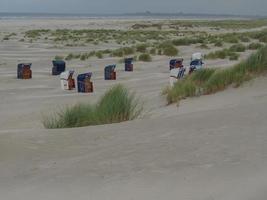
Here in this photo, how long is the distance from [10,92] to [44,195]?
11.0 meters

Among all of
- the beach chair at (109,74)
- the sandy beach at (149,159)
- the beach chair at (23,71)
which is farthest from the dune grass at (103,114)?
the beach chair at (23,71)

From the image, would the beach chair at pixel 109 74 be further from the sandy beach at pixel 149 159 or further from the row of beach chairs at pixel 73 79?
the sandy beach at pixel 149 159

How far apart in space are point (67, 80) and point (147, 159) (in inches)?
407

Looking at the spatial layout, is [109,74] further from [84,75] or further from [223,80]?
[223,80]

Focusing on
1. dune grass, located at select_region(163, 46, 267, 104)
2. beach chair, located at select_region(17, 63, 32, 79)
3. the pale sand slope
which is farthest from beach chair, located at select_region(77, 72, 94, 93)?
the pale sand slope

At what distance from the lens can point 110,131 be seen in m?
6.69

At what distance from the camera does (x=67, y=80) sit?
1519cm

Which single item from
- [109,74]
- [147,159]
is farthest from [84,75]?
[147,159]

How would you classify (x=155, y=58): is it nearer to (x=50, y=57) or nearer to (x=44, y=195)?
(x=50, y=57)

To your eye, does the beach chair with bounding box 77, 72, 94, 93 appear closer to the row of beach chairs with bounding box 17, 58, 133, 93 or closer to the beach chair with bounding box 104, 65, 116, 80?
the row of beach chairs with bounding box 17, 58, 133, 93

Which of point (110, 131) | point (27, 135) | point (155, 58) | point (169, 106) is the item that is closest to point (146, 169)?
point (110, 131)

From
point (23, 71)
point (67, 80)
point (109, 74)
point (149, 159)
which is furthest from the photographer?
point (23, 71)

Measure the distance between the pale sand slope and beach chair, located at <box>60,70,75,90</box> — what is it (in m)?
8.19

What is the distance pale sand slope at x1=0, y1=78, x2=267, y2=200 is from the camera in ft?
13.8
